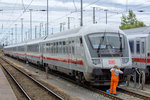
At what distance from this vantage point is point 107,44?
44.0 feet

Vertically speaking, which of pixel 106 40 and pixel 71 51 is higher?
pixel 106 40

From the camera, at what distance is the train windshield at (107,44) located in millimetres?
13070

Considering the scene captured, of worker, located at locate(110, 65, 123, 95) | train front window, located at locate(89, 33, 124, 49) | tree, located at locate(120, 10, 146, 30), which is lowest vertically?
worker, located at locate(110, 65, 123, 95)

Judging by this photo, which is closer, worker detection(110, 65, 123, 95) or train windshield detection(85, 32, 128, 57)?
worker detection(110, 65, 123, 95)

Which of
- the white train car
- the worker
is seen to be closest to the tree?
the white train car

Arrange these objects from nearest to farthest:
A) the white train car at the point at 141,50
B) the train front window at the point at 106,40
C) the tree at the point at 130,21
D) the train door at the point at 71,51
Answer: the train front window at the point at 106,40
the train door at the point at 71,51
the white train car at the point at 141,50
the tree at the point at 130,21

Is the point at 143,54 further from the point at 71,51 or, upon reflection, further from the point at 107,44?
the point at 71,51

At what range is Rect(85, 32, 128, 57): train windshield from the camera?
13070mm

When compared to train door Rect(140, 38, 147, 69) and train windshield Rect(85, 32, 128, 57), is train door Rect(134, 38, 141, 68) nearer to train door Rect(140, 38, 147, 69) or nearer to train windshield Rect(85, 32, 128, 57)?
train door Rect(140, 38, 147, 69)

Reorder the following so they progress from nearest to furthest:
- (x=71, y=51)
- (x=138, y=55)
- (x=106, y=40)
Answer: (x=106, y=40), (x=71, y=51), (x=138, y=55)

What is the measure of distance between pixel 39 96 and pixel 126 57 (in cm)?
463

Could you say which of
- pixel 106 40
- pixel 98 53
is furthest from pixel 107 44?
pixel 98 53

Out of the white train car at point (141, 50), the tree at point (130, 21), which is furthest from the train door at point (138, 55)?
the tree at point (130, 21)

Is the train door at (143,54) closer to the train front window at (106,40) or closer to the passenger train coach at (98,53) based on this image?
the passenger train coach at (98,53)
